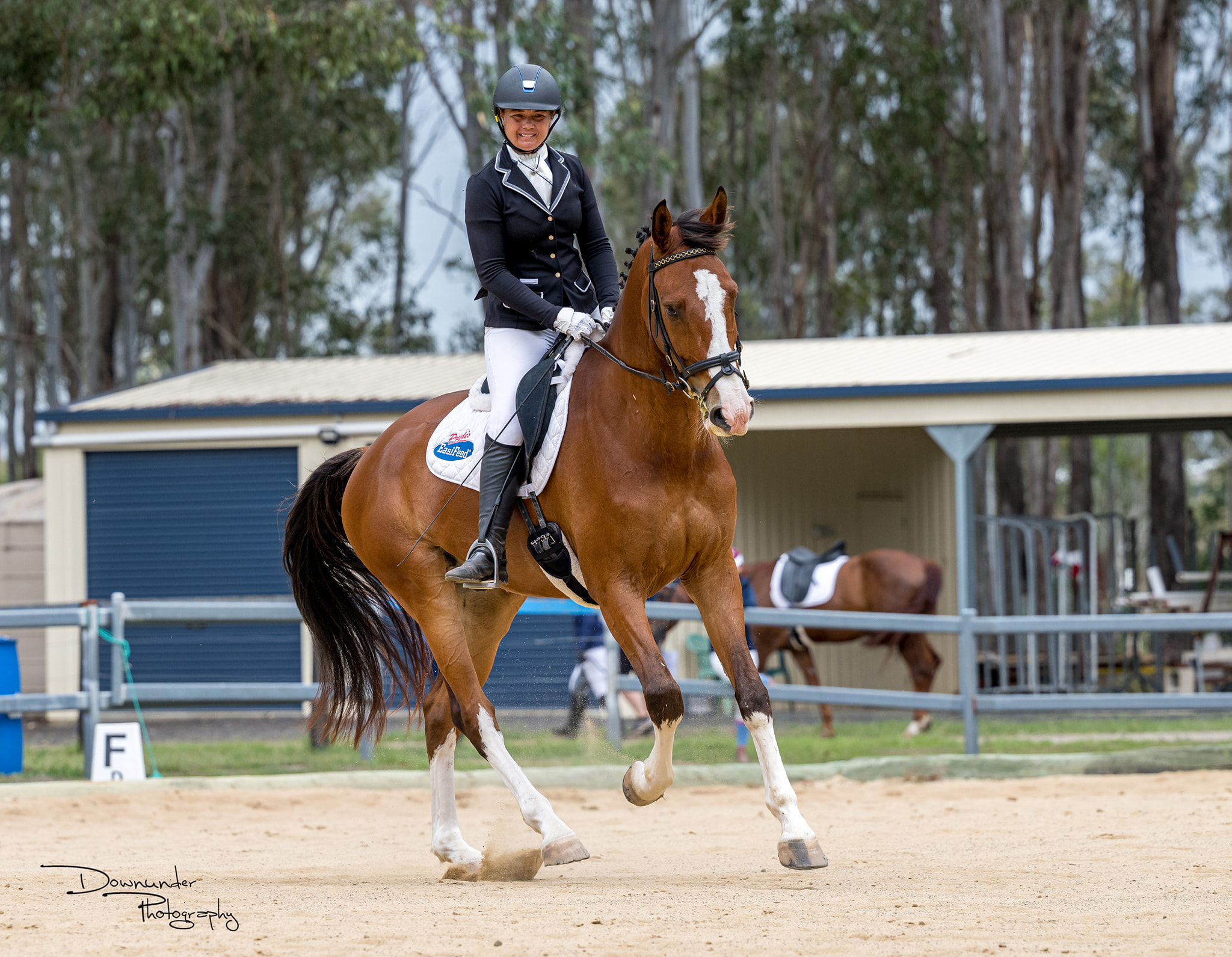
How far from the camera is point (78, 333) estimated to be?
121 feet

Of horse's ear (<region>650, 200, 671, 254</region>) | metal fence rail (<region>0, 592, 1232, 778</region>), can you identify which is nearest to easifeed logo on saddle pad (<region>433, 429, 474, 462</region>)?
horse's ear (<region>650, 200, 671, 254</region>)

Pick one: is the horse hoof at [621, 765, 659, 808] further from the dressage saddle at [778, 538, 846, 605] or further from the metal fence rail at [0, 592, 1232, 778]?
the dressage saddle at [778, 538, 846, 605]

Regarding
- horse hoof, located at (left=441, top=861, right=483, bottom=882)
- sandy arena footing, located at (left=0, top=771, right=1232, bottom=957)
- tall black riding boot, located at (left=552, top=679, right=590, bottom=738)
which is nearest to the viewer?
sandy arena footing, located at (left=0, top=771, right=1232, bottom=957)

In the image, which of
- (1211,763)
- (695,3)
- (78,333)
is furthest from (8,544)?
(78,333)

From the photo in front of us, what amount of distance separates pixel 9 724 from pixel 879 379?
27.8ft

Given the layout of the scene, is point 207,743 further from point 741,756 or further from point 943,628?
point 943,628

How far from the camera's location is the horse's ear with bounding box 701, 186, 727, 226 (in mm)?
4801

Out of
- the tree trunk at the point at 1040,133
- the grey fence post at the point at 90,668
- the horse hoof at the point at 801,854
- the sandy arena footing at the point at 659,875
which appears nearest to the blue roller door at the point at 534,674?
the sandy arena footing at the point at 659,875

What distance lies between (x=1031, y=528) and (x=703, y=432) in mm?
10921

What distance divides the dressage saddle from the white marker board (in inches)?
266

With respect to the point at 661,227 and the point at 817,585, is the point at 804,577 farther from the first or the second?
the point at 661,227

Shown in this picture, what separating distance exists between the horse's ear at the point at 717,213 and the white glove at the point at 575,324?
2.26 ft

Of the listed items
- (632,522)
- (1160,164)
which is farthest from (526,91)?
(1160,164)

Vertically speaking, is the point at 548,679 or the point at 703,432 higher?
the point at 703,432
